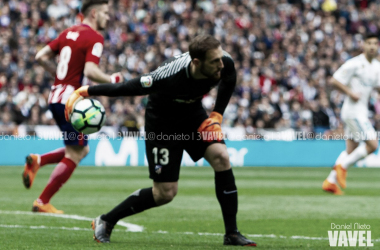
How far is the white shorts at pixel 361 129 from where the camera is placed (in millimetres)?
11000

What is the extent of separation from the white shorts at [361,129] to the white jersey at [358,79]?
9 cm

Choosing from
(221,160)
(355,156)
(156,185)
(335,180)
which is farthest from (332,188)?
(156,185)

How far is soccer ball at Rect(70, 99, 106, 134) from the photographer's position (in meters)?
5.68

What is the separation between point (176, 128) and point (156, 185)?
20.6 inches

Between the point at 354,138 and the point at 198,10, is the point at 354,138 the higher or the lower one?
the lower one

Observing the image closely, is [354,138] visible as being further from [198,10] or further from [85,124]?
[198,10]

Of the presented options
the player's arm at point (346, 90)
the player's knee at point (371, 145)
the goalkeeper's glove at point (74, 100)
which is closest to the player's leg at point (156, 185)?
the goalkeeper's glove at point (74, 100)

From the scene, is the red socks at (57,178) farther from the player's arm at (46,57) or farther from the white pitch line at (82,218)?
the player's arm at (46,57)

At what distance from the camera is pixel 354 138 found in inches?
445

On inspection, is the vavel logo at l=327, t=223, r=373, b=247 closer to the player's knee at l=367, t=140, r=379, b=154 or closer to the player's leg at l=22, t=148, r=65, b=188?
the player's leg at l=22, t=148, r=65, b=188

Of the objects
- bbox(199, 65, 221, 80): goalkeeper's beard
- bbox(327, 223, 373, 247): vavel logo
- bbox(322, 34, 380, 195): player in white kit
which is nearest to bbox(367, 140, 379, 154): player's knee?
bbox(322, 34, 380, 195): player in white kit

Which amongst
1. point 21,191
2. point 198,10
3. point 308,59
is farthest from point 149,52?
point 21,191

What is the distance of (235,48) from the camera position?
984 inches

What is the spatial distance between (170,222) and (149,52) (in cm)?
1695
